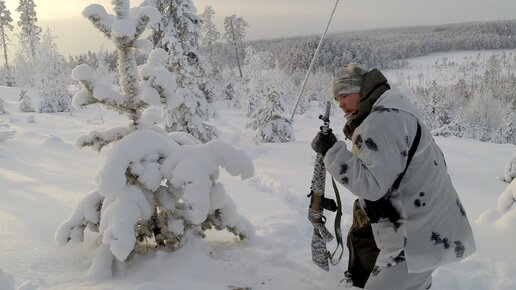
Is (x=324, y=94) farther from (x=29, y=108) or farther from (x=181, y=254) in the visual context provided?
(x=181, y=254)

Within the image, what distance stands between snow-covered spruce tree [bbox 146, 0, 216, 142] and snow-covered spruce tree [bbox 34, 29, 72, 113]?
2957 cm

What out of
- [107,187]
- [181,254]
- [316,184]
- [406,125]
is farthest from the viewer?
[181,254]

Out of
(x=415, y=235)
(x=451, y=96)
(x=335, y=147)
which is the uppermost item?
(x=335, y=147)

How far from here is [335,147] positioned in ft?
9.24

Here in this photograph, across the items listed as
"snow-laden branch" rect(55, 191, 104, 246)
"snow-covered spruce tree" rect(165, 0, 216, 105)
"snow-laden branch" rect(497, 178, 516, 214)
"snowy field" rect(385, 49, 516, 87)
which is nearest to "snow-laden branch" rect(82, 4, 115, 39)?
"snow-laden branch" rect(55, 191, 104, 246)

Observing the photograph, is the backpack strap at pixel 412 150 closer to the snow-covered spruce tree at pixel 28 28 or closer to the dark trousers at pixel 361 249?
the dark trousers at pixel 361 249

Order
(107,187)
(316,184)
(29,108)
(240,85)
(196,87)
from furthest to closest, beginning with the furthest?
1. (240,85)
2. (29,108)
3. (196,87)
4. (107,187)
5. (316,184)

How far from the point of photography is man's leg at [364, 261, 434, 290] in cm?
288

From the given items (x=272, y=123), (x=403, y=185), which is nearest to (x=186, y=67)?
(x=272, y=123)

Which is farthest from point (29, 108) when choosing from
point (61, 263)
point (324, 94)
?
point (324, 94)

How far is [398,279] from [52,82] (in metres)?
46.2

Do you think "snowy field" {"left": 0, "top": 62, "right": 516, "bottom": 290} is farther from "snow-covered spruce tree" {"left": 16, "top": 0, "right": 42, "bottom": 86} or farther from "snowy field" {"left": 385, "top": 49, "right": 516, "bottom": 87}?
"snowy field" {"left": 385, "top": 49, "right": 516, "bottom": 87}

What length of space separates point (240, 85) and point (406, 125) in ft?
172

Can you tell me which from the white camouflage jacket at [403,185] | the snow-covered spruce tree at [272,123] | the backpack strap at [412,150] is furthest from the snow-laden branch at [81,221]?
the snow-covered spruce tree at [272,123]
